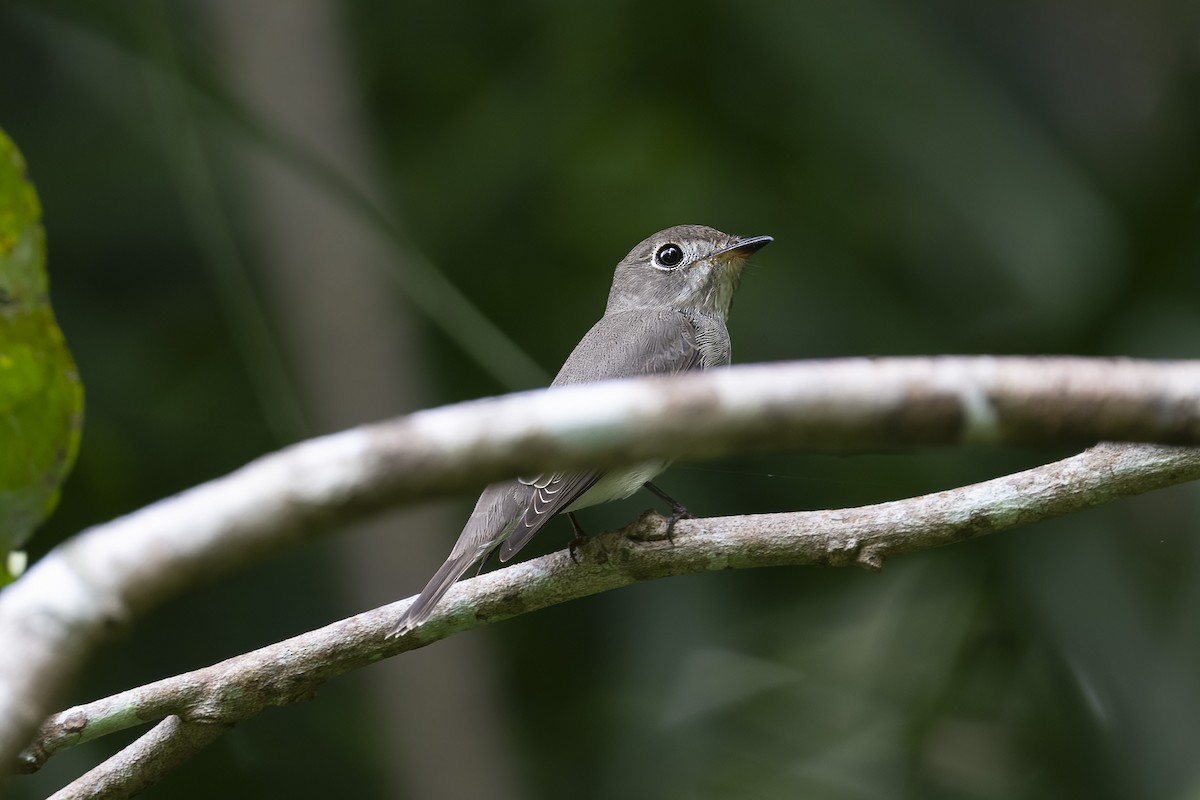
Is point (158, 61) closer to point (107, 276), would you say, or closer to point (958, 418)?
point (107, 276)

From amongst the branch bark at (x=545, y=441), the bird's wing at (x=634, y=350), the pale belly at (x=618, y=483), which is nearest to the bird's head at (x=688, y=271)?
the bird's wing at (x=634, y=350)

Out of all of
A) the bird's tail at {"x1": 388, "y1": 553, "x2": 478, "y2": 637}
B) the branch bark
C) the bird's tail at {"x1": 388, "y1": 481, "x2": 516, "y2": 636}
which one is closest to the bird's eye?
the bird's tail at {"x1": 388, "y1": 481, "x2": 516, "y2": 636}

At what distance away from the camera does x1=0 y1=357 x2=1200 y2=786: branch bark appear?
5.04 ft

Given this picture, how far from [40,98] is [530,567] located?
481 centimetres

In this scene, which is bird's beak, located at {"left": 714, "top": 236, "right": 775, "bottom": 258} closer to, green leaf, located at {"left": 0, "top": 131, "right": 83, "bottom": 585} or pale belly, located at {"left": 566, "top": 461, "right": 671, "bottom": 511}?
pale belly, located at {"left": 566, "top": 461, "right": 671, "bottom": 511}

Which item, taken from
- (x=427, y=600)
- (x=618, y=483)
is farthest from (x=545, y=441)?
(x=618, y=483)

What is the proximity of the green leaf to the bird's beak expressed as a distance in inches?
120

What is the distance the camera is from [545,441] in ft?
5.25

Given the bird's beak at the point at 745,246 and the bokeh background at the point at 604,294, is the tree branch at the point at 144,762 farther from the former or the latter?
the bird's beak at the point at 745,246

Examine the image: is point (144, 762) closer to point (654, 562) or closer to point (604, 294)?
point (654, 562)

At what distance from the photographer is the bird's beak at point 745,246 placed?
511cm

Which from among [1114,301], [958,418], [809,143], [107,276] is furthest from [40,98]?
[958,418]

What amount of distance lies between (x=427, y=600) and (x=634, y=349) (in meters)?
1.76

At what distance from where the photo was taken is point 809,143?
21.2 ft
